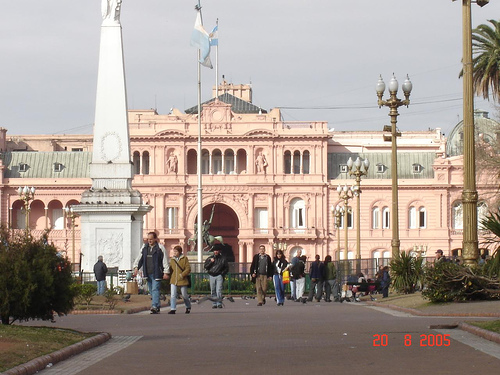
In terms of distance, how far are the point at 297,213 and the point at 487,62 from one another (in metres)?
54.4

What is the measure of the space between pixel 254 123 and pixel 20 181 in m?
22.1

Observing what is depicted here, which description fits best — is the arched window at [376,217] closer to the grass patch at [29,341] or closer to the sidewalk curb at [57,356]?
the sidewalk curb at [57,356]

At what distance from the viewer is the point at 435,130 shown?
136875mm

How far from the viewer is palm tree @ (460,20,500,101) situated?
197ft

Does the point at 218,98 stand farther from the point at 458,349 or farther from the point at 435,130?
the point at 458,349

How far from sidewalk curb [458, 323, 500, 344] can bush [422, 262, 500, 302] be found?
608 cm

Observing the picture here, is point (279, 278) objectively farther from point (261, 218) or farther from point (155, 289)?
point (261, 218)

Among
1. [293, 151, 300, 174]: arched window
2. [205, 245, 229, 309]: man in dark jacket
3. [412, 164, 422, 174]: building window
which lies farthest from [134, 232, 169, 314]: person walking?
[412, 164, 422, 174]: building window

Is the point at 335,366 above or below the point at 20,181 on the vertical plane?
below

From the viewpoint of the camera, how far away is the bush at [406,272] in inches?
1435

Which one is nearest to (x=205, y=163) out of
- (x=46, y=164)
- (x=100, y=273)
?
(x=46, y=164)

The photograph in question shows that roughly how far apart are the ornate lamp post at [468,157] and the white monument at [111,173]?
673 inches

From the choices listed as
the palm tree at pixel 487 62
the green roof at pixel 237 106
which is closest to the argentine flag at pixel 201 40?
the palm tree at pixel 487 62

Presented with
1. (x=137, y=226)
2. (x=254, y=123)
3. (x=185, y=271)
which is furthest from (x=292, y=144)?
(x=185, y=271)
